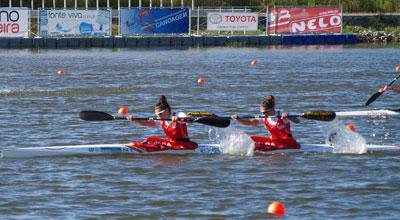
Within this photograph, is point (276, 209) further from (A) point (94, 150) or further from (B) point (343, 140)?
Result: (A) point (94, 150)

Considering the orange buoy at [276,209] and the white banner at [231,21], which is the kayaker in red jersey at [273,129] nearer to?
the orange buoy at [276,209]

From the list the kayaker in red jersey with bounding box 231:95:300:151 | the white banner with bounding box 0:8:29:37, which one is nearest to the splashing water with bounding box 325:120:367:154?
the kayaker in red jersey with bounding box 231:95:300:151

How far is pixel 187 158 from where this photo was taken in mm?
20641

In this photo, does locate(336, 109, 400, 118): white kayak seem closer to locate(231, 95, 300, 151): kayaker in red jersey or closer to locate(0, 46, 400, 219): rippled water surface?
locate(0, 46, 400, 219): rippled water surface

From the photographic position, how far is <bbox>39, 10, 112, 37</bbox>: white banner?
199 ft

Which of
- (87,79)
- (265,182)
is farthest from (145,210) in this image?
(87,79)

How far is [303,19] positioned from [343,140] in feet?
144

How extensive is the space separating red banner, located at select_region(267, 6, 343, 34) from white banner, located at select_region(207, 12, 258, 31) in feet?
3.69

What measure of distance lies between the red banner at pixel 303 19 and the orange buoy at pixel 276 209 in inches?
1936

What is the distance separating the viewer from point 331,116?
70.4ft


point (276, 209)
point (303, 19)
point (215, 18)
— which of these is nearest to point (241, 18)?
point (215, 18)

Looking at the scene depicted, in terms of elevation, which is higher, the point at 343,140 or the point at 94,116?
the point at 94,116

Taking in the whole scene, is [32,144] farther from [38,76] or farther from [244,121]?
[38,76]

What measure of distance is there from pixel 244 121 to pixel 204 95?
1309cm
